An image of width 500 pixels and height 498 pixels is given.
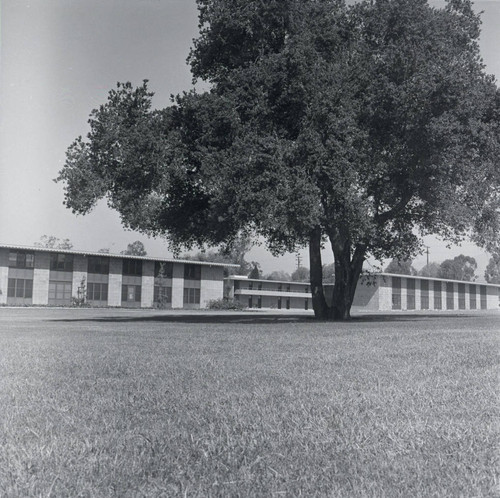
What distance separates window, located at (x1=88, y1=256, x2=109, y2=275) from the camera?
6925 centimetres

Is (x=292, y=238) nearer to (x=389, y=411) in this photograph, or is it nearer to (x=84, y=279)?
(x=389, y=411)

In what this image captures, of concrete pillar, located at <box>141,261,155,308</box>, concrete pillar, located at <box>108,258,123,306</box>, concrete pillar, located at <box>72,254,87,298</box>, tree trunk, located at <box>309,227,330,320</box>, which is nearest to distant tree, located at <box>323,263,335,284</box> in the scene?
concrete pillar, located at <box>141,261,155,308</box>

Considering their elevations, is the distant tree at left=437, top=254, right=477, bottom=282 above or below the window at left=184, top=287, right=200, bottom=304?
above

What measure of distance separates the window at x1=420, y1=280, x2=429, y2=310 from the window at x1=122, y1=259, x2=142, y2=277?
4974cm

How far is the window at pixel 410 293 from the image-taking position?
9788 cm

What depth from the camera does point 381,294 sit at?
92688 mm

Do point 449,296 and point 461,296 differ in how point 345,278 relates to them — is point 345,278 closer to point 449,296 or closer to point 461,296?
point 449,296

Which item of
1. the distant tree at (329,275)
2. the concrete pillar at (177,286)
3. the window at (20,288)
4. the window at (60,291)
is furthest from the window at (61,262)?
the distant tree at (329,275)

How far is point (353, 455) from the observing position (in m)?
4.07

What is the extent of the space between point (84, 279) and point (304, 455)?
6654 cm

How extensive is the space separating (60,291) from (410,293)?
5676cm

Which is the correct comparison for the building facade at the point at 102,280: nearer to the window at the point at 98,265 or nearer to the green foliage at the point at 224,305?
the window at the point at 98,265

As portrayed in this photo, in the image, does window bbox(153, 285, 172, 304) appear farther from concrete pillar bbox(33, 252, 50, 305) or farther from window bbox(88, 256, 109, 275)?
concrete pillar bbox(33, 252, 50, 305)

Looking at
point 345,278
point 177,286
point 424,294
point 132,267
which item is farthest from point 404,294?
point 345,278
